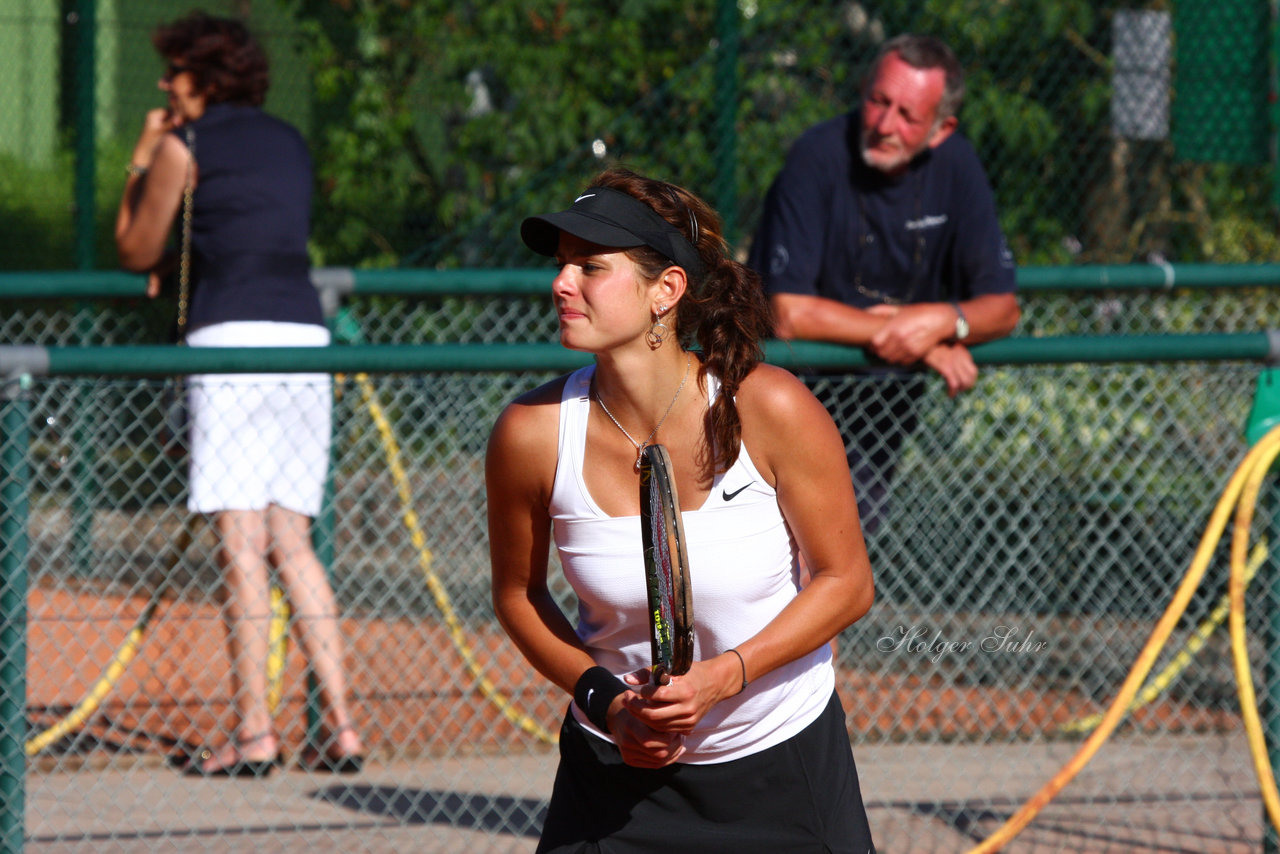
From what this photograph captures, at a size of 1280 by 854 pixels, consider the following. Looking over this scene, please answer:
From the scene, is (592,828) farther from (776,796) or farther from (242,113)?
(242,113)

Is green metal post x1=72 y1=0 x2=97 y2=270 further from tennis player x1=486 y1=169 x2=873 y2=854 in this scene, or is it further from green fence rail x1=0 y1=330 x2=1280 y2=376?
tennis player x1=486 y1=169 x2=873 y2=854

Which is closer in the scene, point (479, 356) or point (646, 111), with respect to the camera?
point (479, 356)

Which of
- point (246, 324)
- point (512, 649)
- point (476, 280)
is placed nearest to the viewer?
point (246, 324)

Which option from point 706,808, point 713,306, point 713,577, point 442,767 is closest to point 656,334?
point 713,306

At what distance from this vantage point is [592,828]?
2.44 meters

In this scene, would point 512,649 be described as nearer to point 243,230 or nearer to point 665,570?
point 243,230

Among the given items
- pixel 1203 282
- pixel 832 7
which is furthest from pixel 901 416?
pixel 832 7

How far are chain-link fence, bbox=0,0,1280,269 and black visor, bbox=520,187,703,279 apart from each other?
4.08m

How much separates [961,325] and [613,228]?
1529 mm

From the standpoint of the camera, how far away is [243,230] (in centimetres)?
415

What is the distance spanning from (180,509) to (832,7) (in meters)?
3.93

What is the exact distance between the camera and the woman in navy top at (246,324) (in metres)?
3.98

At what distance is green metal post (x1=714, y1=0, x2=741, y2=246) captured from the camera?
20.9 ft

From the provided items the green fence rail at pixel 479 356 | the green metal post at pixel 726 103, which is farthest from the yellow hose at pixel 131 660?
the green metal post at pixel 726 103
